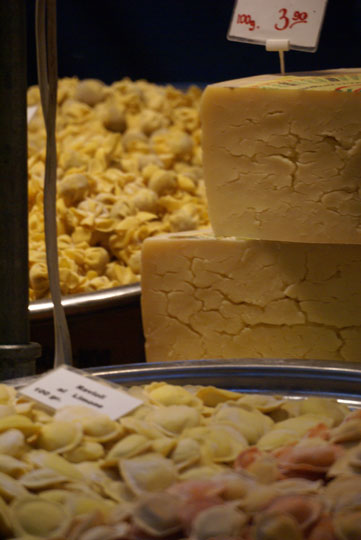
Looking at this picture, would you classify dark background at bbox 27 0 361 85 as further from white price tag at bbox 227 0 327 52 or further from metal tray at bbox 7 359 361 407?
metal tray at bbox 7 359 361 407

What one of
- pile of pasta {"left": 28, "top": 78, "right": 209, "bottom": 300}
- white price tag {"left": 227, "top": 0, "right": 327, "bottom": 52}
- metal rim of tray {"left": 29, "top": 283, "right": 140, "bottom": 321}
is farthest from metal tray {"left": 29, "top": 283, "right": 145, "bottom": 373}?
white price tag {"left": 227, "top": 0, "right": 327, "bottom": 52}

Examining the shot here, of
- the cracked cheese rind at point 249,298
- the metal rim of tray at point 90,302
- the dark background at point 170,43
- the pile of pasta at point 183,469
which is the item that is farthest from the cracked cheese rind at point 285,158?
the dark background at point 170,43

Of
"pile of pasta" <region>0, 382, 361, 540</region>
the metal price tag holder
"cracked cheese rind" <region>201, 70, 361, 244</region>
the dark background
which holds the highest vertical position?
the dark background

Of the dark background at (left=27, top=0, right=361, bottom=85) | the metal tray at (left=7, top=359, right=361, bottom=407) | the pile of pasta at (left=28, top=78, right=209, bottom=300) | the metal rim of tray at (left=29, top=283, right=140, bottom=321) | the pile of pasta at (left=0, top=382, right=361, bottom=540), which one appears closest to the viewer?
the pile of pasta at (left=0, top=382, right=361, bottom=540)

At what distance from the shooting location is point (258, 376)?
2.51ft

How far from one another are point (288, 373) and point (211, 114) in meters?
0.45

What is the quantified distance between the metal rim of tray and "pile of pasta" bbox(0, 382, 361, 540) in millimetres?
562

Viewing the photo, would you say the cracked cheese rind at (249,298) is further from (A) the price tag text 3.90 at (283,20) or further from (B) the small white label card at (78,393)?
(B) the small white label card at (78,393)

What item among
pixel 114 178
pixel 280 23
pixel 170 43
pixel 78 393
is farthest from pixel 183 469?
pixel 170 43

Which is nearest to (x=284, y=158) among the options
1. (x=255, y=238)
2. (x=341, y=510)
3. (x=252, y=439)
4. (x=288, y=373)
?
(x=255, y=238)

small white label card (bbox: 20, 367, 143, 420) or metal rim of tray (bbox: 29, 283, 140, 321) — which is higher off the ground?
small white label card (bbox: 20, 367, 143, 420)

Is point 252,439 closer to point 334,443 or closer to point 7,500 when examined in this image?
point 334,443

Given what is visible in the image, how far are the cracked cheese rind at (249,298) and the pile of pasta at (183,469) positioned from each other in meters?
0.41

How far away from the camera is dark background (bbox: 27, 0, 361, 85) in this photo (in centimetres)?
206
